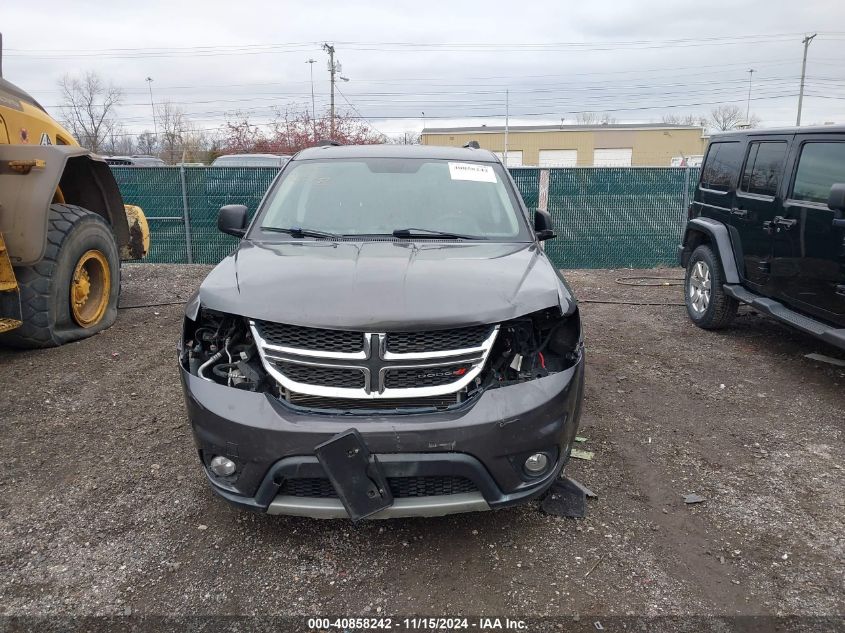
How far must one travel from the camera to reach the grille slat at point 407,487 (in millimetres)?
2527

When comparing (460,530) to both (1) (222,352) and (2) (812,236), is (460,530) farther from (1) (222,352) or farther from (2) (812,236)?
(2) (812,236)

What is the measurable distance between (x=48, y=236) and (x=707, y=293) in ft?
20.9

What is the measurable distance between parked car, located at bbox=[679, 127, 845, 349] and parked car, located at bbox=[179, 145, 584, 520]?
2871 mm

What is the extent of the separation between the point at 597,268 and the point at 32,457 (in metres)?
8.76

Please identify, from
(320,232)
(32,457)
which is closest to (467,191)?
(320,232)

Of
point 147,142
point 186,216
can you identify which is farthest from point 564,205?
point 147,142

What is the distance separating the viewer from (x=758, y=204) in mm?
5617

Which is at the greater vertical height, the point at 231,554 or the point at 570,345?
the point at 570,345

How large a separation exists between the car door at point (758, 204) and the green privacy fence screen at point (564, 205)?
164 inches

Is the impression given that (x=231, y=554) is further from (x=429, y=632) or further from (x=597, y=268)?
(x=597, y=268)

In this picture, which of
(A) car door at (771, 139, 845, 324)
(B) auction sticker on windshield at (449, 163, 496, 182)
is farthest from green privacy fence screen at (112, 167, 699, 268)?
(B) auction sticker on windshield at (449, 163, 496, 182)

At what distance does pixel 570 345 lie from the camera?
2891 millimetres

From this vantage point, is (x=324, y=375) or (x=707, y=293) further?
(x=707, y=293)

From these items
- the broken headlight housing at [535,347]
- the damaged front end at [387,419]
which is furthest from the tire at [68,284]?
the broken headlight housing at [535,347]
